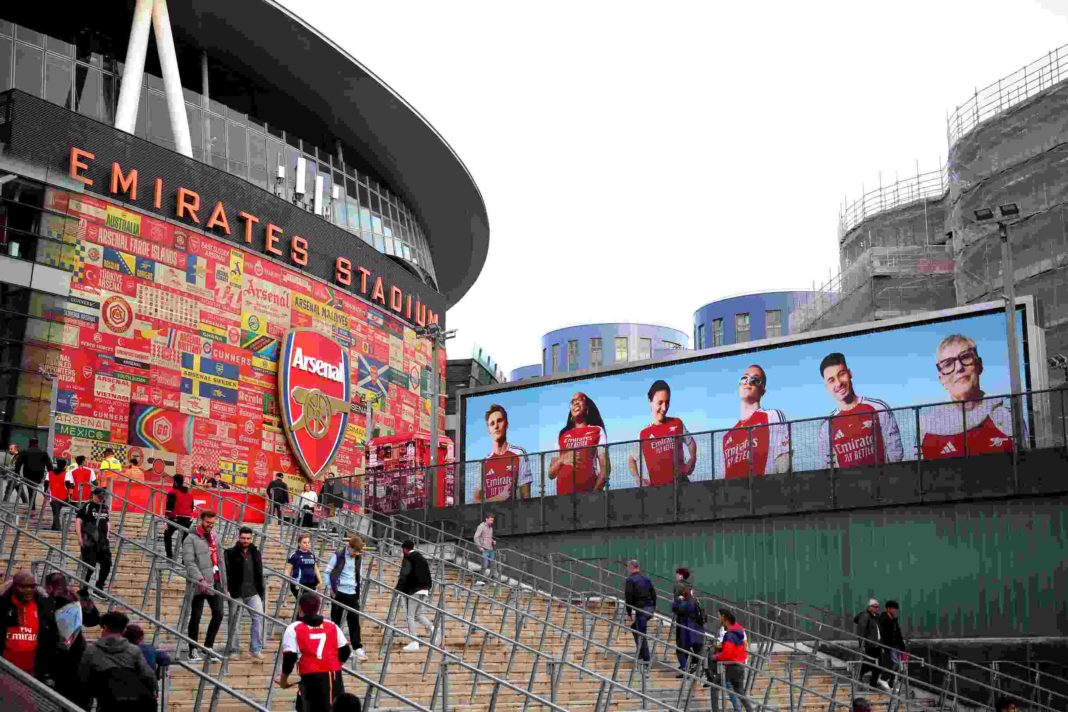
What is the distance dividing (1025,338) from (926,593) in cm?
707

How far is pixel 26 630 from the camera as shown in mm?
11008

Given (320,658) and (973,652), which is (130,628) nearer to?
(320,658)

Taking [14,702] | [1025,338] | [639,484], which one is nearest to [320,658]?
[14,702]

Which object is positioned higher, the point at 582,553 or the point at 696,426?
the point at 696,426

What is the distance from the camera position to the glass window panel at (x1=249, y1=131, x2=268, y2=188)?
43250mm

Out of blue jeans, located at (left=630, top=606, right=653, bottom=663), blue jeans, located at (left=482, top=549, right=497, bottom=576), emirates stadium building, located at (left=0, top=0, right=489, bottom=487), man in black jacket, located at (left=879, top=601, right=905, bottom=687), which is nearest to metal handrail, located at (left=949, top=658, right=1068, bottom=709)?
man in black jacket, located at (left=879, top=601, right=905, bottom=687)

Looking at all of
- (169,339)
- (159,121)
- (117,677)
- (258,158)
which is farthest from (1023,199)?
(117,677)

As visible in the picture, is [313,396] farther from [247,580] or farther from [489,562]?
[247,580]

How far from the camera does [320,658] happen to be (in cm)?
1116

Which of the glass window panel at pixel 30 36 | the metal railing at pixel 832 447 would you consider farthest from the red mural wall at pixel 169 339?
the metal railing at pixel 832 447

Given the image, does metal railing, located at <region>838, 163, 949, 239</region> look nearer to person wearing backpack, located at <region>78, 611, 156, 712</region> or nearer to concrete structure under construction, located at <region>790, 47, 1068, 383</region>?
concrete structure under construction, located at <region>790, 47, 1068, 383</region>

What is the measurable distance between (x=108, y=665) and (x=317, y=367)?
31.0m

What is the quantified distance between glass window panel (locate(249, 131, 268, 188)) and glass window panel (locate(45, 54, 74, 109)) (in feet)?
22.8

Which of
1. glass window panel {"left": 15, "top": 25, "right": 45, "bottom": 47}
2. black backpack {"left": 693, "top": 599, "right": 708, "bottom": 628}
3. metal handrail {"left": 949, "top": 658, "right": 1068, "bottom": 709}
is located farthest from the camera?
glass window panel {"left": 15, "top": 25, "right": 45, "bottom": 47}
